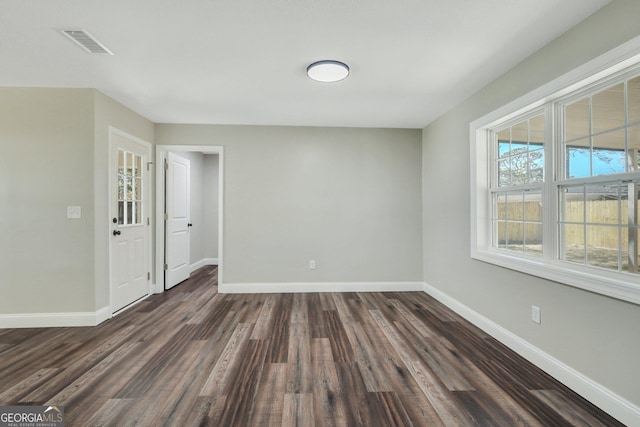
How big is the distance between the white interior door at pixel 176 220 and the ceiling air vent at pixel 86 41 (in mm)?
2113

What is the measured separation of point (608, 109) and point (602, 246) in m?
0.91

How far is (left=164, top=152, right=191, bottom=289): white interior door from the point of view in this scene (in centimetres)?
423

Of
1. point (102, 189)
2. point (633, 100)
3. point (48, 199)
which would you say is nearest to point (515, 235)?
point (633, 100)

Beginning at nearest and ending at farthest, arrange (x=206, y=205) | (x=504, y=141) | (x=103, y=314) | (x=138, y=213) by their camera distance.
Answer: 1. (x=504, y=141)
2. (x=103, y=314)
3. (x=138, y=213)
4. (x=206, y=205)

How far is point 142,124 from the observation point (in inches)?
149

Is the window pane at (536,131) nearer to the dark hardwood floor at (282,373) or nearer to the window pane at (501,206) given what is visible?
the window pane at (501,206)

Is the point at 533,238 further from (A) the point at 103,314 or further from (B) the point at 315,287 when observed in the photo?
(A) the point at 103,314

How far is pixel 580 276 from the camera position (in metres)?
1.84

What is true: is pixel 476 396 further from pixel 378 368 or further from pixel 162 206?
pixel 162 206

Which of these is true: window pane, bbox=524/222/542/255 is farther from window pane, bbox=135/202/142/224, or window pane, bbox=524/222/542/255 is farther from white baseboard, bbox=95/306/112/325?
window pane, bbox=135/202/142/224

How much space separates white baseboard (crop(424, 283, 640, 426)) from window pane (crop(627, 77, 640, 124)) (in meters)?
1.65

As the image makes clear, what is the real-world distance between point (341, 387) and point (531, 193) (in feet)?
7.44

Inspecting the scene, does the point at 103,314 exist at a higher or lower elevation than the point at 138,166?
lower

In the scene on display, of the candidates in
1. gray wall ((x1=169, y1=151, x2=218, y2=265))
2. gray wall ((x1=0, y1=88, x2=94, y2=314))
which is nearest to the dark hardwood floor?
gray wall ((x1=0, y1=88, x2=94, y2=314))
